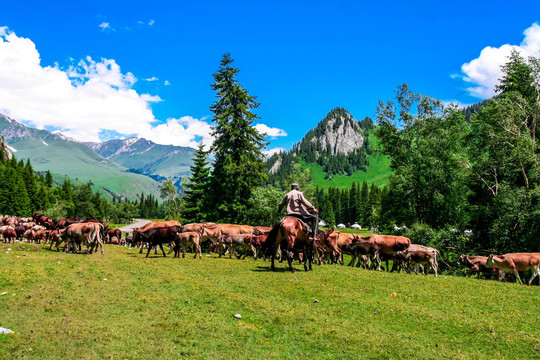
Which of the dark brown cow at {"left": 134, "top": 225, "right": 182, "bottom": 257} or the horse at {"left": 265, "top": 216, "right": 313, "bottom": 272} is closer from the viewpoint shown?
the horse at {"left": 265, "top": 216, "right": 313, "bottom": 272}

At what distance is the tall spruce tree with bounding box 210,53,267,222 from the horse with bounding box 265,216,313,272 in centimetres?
2436

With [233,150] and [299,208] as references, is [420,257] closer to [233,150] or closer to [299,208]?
[299,208]

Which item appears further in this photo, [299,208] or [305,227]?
[299,208]

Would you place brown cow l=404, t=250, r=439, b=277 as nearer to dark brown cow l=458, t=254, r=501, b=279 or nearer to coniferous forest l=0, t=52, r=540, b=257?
dark brown cow l=458, t=254, r=501, b=279

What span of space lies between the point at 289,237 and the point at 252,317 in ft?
20.8

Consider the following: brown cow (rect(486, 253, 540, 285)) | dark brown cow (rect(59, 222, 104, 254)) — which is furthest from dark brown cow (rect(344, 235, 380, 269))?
dark brown cow (rect(59, 222, 104, 254))

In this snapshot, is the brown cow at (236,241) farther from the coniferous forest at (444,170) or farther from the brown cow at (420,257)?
the coniferous forest at (444,170)

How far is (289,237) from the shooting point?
15430 mm

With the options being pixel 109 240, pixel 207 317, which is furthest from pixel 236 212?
pixel 207 317

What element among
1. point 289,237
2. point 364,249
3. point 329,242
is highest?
point 289,237

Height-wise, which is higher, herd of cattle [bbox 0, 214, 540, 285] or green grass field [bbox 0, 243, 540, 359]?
herd of cattle [bbox 0, 214, 540, 285]

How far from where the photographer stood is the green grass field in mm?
7309

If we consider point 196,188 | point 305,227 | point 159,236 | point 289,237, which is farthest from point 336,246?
point 196,188

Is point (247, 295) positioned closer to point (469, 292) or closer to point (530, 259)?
point (469, 292)
